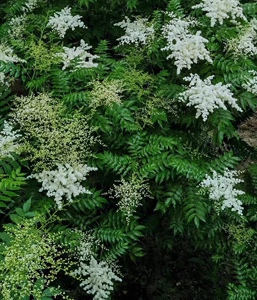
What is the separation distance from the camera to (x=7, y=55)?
12.1ft

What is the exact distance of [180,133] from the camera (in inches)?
134

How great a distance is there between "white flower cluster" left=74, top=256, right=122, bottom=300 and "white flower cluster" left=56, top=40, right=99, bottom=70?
136 centimetres

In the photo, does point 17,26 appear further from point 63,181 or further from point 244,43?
point 244,43

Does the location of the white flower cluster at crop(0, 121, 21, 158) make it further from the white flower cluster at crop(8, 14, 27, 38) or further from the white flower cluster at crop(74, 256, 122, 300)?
the white flower cluster at crop(8, 14, 27, 38)

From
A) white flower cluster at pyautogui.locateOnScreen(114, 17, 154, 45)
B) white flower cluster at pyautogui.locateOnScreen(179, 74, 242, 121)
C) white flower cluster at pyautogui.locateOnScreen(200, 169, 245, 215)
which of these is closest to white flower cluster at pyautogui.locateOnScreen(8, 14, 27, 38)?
white flower cluster at pyautogui.locateOnScreen(114, 17, 154, 45)

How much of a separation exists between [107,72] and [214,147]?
959mm

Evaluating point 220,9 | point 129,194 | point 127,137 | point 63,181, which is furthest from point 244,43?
point 63,181

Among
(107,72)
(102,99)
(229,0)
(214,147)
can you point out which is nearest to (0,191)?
(102,99)

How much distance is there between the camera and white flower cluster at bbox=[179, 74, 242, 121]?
303cm

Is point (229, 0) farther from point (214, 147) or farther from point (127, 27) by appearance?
point (214, 147)

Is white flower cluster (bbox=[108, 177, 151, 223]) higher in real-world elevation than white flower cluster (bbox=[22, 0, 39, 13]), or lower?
lower

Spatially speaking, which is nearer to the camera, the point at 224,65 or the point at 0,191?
the point at 0,191

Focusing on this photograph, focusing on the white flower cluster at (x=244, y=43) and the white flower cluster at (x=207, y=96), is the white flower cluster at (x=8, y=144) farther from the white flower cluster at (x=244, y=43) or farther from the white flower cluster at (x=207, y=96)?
the white flower cluster at (x=244, y=43)

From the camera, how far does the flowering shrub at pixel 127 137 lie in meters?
3.05
